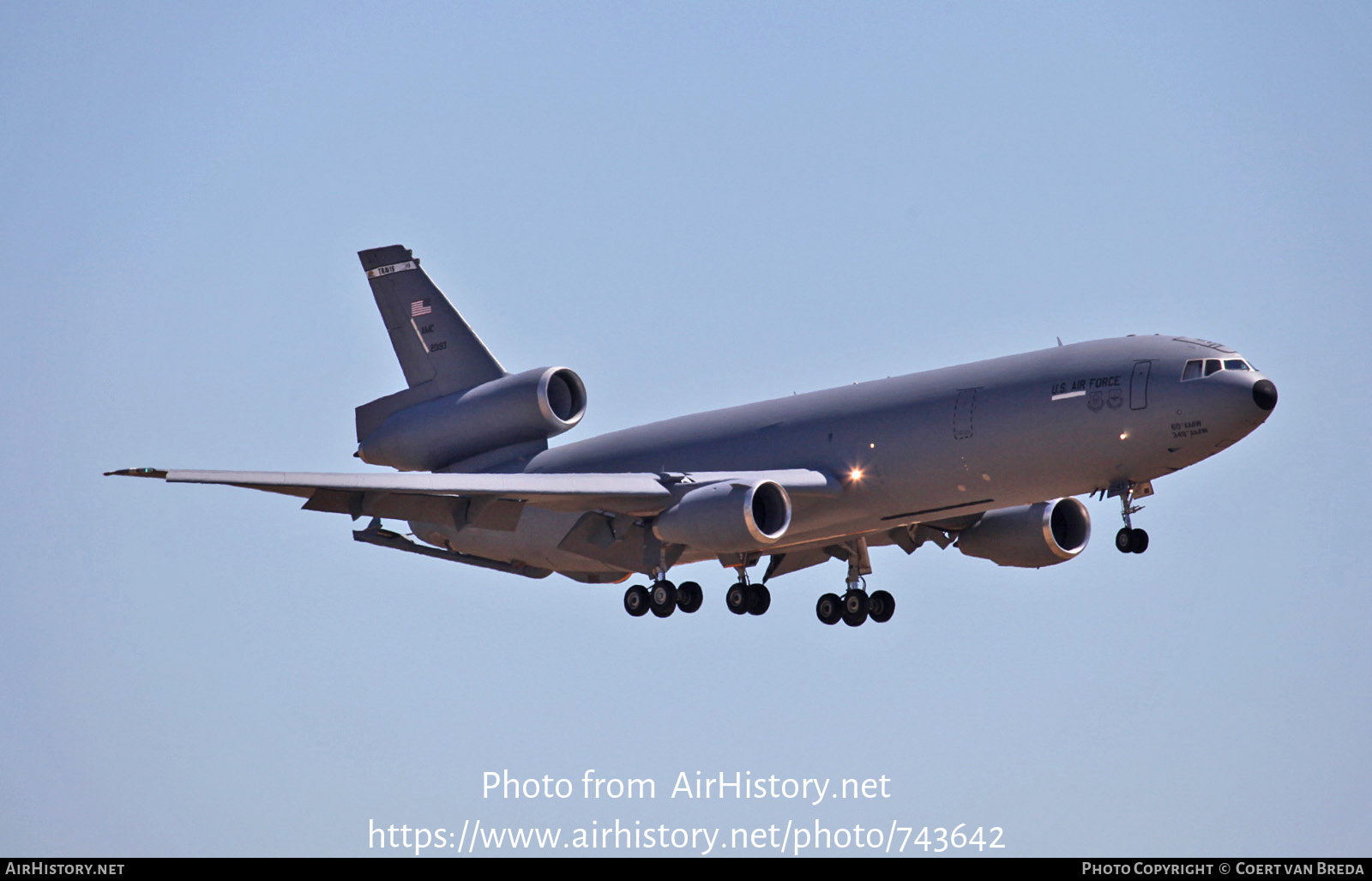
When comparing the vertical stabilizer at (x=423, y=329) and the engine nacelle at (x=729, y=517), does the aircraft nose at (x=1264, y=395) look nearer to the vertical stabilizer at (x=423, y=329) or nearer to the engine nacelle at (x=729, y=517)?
the engine nacelle at (x=729, y=517)

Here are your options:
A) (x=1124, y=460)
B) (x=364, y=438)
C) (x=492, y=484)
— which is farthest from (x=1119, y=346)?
(x=364, y=438)

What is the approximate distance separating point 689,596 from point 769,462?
3.70 metres

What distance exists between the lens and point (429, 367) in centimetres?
4575

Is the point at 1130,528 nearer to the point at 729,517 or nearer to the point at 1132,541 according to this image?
the point at 1132,541

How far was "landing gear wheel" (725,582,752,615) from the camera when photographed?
139 feet

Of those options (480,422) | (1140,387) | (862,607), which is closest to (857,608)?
(862,607)

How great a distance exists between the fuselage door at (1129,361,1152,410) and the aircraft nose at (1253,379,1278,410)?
207cm

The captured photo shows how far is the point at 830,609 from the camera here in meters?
43.9

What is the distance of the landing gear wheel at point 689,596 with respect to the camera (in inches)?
1607

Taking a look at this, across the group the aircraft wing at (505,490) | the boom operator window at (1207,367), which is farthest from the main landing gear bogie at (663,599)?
the boom operator window at (1207,367)

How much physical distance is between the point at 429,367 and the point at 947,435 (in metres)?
15.2

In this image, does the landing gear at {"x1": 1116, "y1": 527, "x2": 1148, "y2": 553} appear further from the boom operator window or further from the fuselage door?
the boom operator window

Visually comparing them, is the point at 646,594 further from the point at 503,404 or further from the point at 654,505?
the point at 503,404

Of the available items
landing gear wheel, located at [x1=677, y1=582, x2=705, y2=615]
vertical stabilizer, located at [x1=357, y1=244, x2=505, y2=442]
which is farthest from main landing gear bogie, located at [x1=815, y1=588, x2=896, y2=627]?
vertical stabilizer, located at [x1=357, y1=244, x2=505, y2=442]
